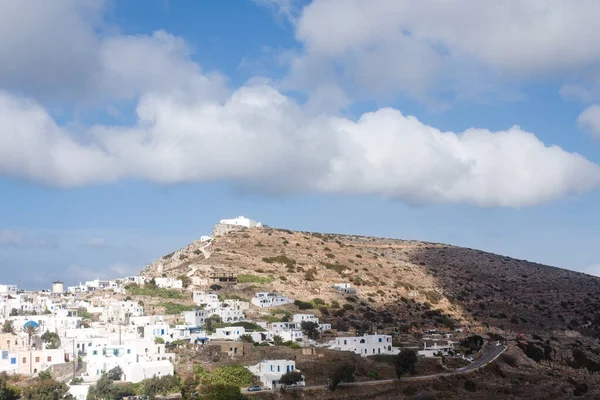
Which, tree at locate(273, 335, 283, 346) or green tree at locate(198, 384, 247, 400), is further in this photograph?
tree at locate(273, 335, 283, 346)

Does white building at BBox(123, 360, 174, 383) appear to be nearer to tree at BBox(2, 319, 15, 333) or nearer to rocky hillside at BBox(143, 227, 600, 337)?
tree at BBox(2, 319, 15, 333)

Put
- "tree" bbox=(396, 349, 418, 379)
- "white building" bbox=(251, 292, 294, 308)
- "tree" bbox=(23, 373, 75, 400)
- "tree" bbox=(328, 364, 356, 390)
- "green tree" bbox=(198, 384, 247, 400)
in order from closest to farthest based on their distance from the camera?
"tree" bbox=(23, 373, 75, 400), "green tree" bbox=(198, 384, 247, 400), "tree" bbox=(328, 364, 356, 390), "tree" bbox=(396, 349, 418, 379), "white building" bbox=(251, 292, 294, 308)

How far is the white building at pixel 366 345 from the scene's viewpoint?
6444 cm

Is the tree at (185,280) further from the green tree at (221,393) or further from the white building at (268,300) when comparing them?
the green tree at (221,393)

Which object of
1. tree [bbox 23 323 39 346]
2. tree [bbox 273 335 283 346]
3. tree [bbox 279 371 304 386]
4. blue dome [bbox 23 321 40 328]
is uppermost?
blue dome [bbox 23 321 40 328]

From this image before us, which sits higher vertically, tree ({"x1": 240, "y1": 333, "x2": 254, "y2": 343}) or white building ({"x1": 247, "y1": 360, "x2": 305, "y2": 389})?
tree ({"x1": 240, "y1": 333, "x2": 254, "y2": 343})

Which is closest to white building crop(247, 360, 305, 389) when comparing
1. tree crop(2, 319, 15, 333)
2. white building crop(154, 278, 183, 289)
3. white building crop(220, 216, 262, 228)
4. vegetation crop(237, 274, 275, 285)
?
tree crop(2, 319, 15, 333)

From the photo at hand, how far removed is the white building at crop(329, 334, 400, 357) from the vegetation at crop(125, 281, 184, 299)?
20.5 meters

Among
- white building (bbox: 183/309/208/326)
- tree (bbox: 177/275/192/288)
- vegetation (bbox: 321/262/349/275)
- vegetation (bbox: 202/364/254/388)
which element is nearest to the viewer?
vegetation (bbox: 202/364/254/388)

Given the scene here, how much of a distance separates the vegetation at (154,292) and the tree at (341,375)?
25.8 meters

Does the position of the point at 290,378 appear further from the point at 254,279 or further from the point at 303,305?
the point at 254,279

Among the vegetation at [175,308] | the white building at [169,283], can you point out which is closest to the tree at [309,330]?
the vegetation at [175,308]

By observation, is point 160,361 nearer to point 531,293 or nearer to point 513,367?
point 513,367

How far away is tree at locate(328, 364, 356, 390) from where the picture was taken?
5481 centimetres
